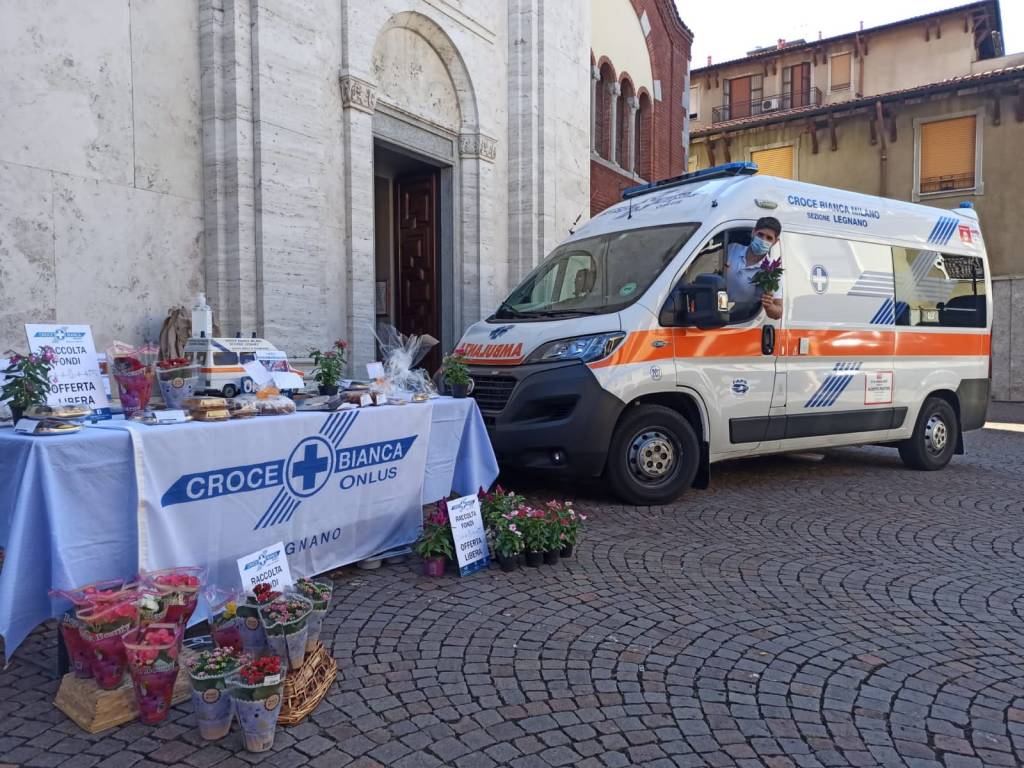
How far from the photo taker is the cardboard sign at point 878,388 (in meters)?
7.70

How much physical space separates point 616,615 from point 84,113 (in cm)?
583

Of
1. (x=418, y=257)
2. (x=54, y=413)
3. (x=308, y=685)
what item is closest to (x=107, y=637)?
(x=308, y=685)

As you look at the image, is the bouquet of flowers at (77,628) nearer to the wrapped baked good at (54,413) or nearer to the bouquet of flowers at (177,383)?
the wrapped baked good at (54,413)

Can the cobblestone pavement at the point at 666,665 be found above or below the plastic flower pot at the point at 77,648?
below

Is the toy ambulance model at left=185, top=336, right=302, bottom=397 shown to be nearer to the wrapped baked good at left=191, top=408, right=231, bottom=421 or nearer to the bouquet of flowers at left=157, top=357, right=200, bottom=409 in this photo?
the bouquet of flowers at left=157, top=357, right=200, bottom=409

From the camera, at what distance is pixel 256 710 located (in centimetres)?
261

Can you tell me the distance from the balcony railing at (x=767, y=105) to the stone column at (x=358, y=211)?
2289 centimetres

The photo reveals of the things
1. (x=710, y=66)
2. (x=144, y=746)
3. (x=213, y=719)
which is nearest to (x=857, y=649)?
(x=213, y=719)

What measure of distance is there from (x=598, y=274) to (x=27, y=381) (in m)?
4.71

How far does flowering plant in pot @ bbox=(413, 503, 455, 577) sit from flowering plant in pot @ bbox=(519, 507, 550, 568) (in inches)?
18.1

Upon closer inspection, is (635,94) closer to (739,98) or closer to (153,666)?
(739,98)

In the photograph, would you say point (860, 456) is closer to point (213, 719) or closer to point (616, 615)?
point (616, 615)

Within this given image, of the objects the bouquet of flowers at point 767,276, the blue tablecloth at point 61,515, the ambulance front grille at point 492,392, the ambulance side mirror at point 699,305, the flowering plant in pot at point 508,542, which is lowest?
the flowering plant in pot at point 508,542

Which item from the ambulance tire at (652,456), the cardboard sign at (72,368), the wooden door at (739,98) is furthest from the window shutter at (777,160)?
the cardboard sign at (72,368)
